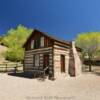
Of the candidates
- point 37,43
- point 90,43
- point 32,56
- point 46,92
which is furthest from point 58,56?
point 90,43

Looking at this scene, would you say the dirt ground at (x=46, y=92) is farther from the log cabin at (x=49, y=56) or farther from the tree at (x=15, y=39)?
the tree at (x=15, y=39)

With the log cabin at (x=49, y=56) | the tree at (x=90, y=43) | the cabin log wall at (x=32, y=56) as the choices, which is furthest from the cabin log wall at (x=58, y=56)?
the tree at (x=90, y=43)

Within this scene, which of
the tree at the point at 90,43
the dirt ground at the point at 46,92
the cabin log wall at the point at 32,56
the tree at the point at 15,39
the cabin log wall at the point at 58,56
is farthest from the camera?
the tree at the point at 15,39

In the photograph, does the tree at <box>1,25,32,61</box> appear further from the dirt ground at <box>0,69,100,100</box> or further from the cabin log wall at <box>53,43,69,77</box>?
the dirt ground at <box>0,69,100,100</box>

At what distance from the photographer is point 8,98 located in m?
9.77

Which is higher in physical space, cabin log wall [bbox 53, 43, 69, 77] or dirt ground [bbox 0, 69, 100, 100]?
cabin log wall [bbox 53, 43, 69, 77]

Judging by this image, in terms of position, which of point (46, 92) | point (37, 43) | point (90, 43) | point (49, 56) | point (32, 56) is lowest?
point (46, 92)

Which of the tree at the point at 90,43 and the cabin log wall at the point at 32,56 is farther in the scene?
the tree at the point at 90,43

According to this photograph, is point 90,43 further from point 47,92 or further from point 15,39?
point 47,92

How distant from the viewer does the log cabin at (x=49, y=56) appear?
19.8 meters

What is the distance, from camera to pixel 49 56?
66.1 ft

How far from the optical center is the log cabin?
19811 mm

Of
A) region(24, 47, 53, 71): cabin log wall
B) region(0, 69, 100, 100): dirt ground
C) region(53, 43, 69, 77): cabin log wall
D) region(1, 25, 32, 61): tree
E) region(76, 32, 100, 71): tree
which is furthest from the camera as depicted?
region(1, 25, 32, 61): tree

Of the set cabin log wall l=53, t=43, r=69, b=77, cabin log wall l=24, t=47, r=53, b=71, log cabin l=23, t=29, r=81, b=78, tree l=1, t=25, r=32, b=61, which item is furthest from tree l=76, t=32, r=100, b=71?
cabin log wall l=24, t=47, r=53, b=71
